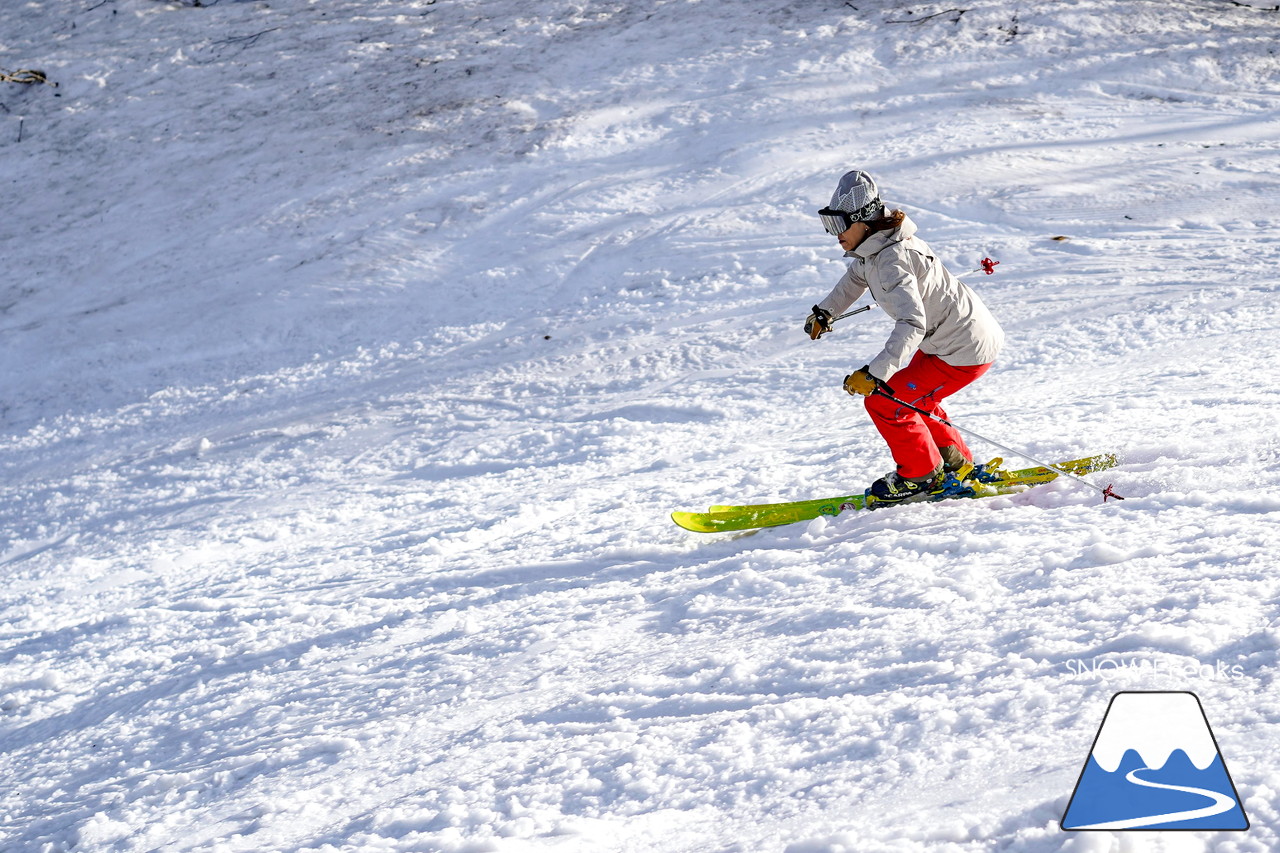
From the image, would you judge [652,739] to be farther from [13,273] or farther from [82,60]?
[82,60]

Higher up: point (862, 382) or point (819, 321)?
point (819, 321)

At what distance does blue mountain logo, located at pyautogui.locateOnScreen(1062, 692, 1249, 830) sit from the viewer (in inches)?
96.4

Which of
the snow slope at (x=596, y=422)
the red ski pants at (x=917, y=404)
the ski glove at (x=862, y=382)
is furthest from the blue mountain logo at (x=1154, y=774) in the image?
the red ski pants at (x=917, y=404)

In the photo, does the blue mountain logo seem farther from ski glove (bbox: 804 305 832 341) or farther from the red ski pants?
ski glove (bbox: 804 305 832 341)

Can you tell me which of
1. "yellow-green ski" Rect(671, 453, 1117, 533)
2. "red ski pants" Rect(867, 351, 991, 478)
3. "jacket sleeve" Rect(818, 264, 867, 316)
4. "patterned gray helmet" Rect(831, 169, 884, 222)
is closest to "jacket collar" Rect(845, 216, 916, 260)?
"patterned gray helmet" Rect(831, 169, 884, 222)

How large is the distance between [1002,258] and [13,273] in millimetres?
9800

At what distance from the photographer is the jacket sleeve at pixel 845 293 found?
4680 millimetres

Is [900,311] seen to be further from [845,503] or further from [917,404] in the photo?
[845,503]

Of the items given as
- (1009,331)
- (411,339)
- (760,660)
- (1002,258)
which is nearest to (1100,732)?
(760,660)

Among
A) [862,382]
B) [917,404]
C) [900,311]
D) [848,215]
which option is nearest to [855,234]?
[848,215]

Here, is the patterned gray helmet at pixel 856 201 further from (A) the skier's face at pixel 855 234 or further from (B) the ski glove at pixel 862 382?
(B) the ski glove at pixel 862 382

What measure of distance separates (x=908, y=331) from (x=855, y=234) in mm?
513

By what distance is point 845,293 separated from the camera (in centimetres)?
477

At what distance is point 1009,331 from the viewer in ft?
23.8
